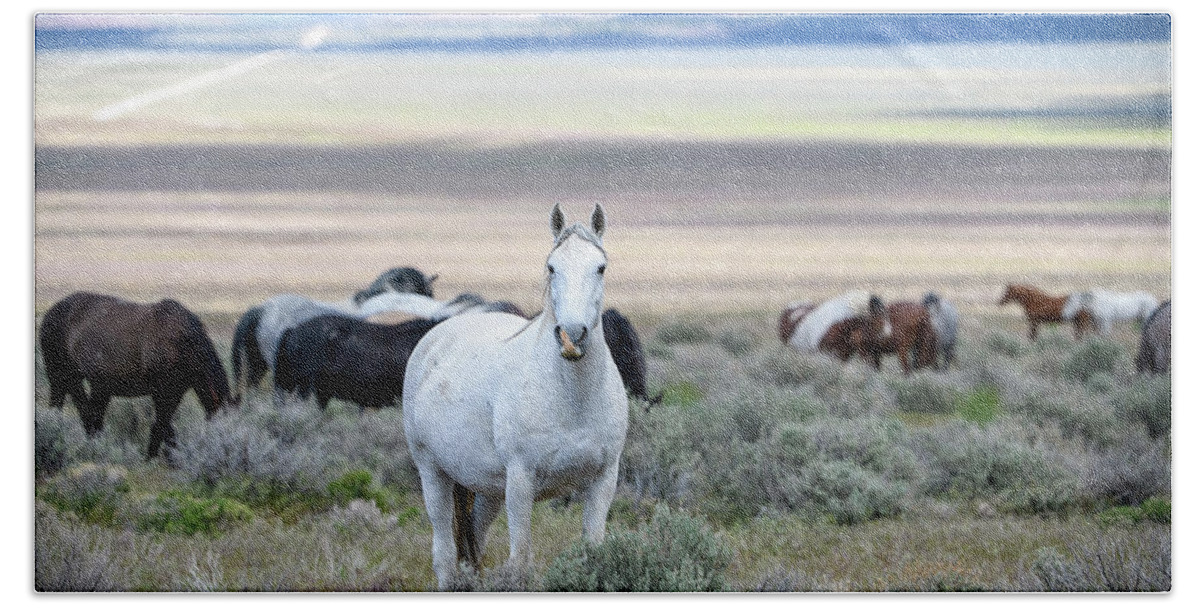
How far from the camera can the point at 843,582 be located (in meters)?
7.58

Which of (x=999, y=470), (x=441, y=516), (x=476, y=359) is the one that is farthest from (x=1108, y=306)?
(x=441, y=516)

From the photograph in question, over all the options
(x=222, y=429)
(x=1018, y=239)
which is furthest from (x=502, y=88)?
(x=1018, y=239)

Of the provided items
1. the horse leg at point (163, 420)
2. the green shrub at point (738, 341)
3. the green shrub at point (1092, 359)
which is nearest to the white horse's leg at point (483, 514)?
the green shrub at point (738, 341)

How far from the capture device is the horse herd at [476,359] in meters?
6.48

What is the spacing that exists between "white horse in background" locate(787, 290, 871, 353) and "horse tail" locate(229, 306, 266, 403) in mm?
3228

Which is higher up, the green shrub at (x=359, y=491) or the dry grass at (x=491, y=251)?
the dry grass at (x=491, y=251)

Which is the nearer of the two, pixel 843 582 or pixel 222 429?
pixel 843 582

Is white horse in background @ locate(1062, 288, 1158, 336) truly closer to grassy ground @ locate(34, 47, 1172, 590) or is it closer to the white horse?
grassy ground @ locate(34, 47, 1172, 590)

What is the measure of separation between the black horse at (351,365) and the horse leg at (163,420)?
2.13 feet

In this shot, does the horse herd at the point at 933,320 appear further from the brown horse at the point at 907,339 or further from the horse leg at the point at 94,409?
the horse leg at the point at 94,409

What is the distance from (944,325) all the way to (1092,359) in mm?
941

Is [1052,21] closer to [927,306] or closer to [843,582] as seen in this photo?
[927,306]

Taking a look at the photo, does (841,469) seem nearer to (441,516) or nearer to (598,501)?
(598,501)

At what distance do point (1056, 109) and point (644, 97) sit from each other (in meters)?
2.44
